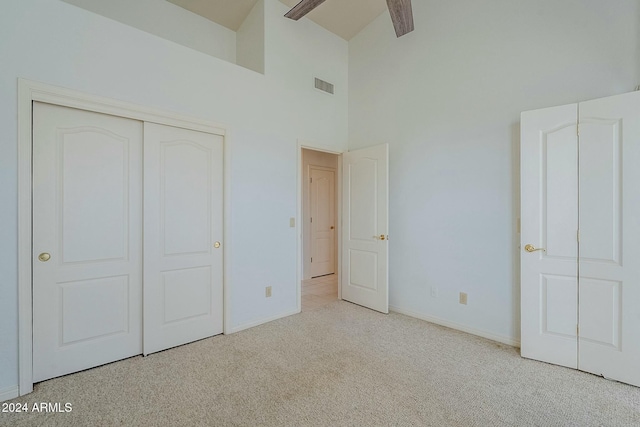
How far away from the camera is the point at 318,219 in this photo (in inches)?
222

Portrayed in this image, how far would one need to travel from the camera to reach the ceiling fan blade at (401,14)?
2266 millimetres

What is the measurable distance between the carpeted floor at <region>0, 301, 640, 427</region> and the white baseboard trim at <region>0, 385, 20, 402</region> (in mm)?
51

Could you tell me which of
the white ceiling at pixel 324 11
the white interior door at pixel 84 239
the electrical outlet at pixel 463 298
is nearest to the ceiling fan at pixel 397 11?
the white ceiling at pixel 324 11

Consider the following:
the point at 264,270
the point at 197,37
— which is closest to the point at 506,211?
the point at 264,270

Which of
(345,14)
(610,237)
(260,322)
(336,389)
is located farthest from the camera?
(345,14)

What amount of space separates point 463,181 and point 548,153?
77cm

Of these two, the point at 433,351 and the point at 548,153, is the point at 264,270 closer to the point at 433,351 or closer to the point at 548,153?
the point at 433,351

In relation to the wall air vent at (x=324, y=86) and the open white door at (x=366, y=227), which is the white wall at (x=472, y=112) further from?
the wall air vent at (x=324, y=86)

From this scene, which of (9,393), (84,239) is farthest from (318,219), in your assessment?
(9,393)

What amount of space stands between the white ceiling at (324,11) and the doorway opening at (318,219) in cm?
203

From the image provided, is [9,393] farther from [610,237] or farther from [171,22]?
[610,237]

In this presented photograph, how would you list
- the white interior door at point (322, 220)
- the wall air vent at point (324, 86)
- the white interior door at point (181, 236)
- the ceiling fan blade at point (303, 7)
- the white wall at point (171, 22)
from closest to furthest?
1. the ceiling fan blade at point (303, 7)
2. the white interior door at point (181, 236)
3. the white wall at point (171, 22)
4. the wall air vent at point (324, 86)
5. the white interior door at point (322, 220)

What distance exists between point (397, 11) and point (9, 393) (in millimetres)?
4076

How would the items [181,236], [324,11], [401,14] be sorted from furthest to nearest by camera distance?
[324,11], [181,236], [401,14]
